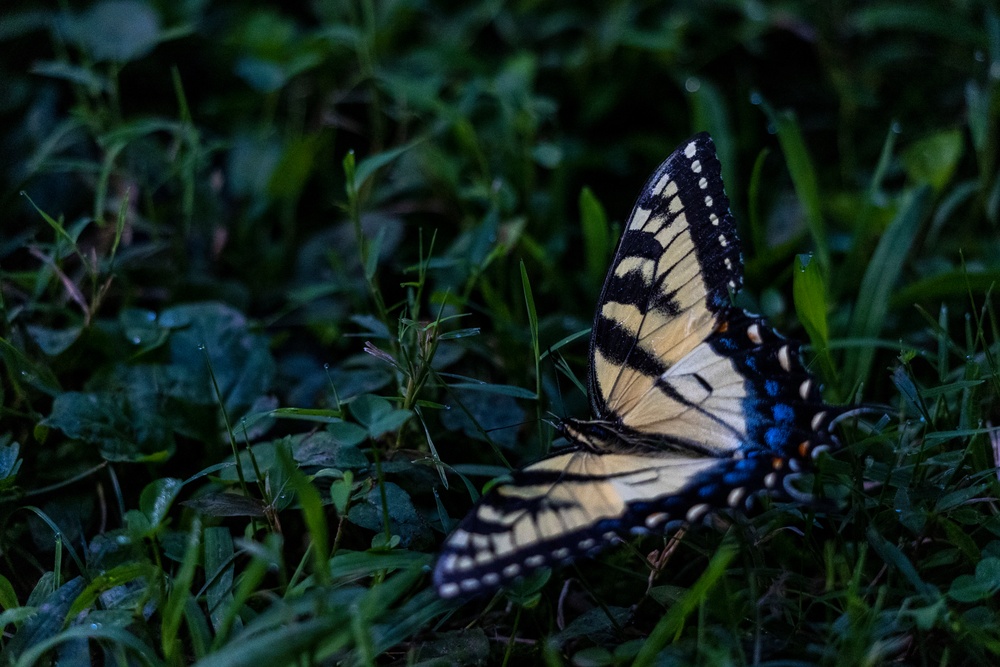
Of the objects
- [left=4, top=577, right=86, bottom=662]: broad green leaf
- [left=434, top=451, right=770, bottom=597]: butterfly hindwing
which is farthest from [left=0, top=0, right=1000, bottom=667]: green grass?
[left=434, top=451, right=770, bottom=597]: butterfly hindwing

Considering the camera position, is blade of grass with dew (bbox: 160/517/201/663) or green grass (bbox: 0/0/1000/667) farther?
green grass (bbox: 0/0/1000/667)

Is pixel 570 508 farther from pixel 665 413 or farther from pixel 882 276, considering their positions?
pixel 882 276

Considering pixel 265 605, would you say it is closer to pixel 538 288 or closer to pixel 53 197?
pixel 538 288

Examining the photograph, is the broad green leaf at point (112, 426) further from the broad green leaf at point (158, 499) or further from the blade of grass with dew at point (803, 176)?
the blade of grass with dew at point (803, 176)

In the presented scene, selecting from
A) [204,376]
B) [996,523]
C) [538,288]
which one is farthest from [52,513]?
[996,523]

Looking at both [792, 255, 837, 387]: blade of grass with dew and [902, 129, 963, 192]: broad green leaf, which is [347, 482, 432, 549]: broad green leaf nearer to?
[792, 255, 837, 387]: blade of grass with dew

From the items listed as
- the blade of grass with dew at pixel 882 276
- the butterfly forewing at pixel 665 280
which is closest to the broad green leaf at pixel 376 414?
the butterfly forewing at pixel 665 280
